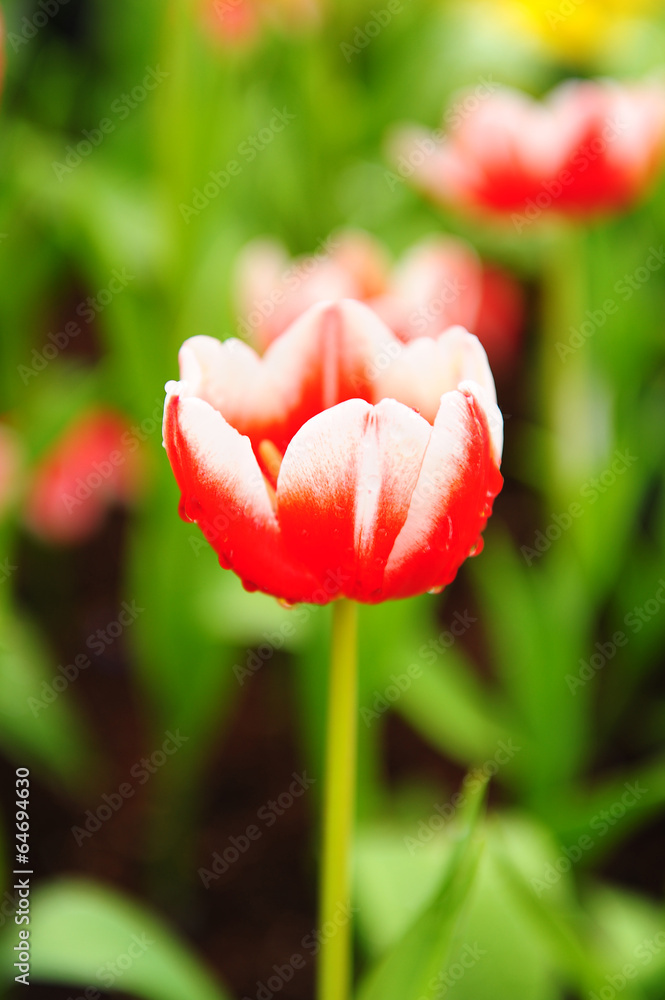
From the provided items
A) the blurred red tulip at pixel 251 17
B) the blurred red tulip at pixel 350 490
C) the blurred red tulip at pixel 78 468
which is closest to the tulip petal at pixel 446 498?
the blurred red tulip at pixel 350 490

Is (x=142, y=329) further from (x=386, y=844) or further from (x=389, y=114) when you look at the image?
(x=389, y=114)

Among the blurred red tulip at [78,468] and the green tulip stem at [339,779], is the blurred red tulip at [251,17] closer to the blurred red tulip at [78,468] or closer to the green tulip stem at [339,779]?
the blurred red tulip at [78,468]

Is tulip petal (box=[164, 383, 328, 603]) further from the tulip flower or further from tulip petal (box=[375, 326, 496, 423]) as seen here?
the tulip flower

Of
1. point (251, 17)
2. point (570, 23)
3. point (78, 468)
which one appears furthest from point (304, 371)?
point (570, 23)

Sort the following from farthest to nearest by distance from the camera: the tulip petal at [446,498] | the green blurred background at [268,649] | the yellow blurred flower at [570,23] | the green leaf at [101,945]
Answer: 1. the yellow blurred flower at [570,23]
2. the green blurred background at [268,649]
3. the green leaf at [101,945]
4. the tulip petal at [446,498]

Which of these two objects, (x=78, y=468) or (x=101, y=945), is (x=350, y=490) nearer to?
(x=101, y=945)

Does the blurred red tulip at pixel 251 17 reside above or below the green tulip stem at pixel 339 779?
above

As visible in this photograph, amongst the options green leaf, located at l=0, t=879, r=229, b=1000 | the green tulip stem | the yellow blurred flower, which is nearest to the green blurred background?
green leaf, located at l=0, t=879, r=229, b=1000

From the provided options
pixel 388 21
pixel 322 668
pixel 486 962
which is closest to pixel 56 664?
pixel 322 668
